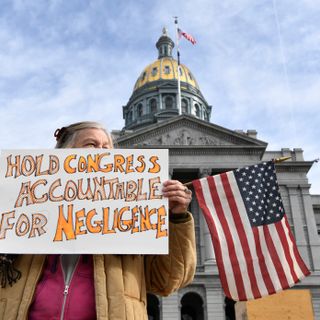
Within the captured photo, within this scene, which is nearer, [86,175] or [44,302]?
[44,302]

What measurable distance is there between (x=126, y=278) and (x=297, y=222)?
1294 inches

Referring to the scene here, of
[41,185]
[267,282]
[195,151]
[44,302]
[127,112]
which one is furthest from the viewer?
[127,112]

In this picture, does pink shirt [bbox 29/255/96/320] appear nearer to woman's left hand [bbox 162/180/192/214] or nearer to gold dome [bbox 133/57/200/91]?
woman's left hand [bbox 162/180/192/214]

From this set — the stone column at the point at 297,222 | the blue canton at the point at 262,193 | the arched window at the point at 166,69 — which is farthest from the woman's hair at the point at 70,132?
the arched window at the point at 166,69

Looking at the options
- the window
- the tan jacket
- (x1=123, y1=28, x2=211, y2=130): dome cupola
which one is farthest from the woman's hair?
the window

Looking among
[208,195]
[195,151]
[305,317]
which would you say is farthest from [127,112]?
[208,195]

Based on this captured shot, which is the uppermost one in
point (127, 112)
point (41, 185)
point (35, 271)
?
point (127, 112)

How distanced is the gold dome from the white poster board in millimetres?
60225

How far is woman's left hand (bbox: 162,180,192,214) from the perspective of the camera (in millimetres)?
3049

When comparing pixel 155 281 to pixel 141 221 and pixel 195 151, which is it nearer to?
pixel 141 221

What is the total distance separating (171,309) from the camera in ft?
98.8

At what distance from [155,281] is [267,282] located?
2483 mm

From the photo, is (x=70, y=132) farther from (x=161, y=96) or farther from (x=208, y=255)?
(x=161, y=96)

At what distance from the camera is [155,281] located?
10.2ft
